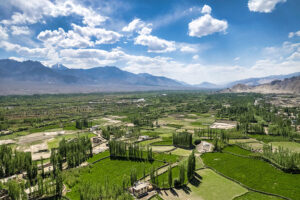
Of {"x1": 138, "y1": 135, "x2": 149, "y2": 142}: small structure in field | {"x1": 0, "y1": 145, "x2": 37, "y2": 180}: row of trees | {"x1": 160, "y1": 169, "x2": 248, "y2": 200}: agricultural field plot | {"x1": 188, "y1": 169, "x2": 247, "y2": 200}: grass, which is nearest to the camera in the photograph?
{"x1": 160, "y1": 169, "x2": 248, "y2": 200}: agricultural field plot

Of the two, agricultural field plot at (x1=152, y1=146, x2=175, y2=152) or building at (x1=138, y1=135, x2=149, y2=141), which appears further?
building at (x1=138, y1=135, x2=149, y2=141)

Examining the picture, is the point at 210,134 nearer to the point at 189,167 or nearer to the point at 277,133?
the point at 277,133

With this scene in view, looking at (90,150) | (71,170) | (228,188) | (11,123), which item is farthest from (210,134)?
(11,123)

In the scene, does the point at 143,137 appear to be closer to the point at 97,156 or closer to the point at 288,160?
the point at 97,156

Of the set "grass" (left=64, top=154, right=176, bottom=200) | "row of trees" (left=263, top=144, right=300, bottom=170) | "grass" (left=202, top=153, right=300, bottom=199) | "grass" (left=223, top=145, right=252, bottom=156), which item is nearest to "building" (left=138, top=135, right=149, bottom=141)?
"grass" (left=64, top=154, right=176, bottom=200)

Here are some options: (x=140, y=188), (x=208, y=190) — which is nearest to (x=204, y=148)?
(x=208, y=190)

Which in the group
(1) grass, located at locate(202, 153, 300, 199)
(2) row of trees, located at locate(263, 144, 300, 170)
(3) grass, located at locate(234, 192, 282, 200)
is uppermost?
(2) row of trees, located at locate(263, 144, 300, 170)

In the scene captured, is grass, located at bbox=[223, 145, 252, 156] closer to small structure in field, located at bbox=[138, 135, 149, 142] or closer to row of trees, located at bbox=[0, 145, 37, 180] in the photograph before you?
small structure in field, located at bbox=[138, 135, 149, 142]
